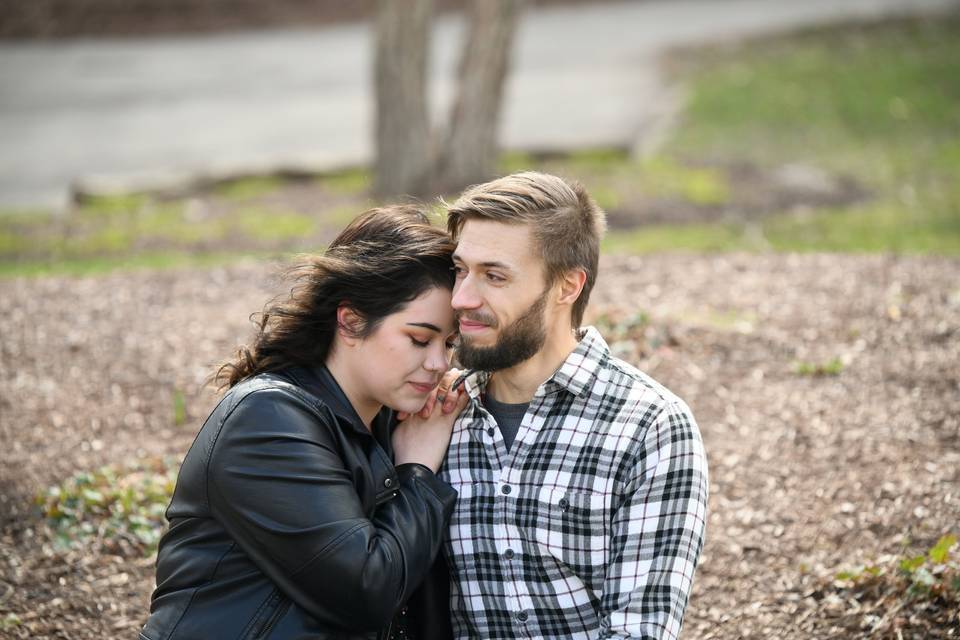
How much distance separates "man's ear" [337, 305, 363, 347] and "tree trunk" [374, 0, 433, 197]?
24.3ft

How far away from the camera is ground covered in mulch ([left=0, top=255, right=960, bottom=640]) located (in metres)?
4.74

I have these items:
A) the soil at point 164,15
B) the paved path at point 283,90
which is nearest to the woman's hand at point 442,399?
the paved path at point 283,90

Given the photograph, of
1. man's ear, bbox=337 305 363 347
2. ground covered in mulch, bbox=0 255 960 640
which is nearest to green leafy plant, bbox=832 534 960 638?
ground covered in mulch, bbox=0 255 960 640

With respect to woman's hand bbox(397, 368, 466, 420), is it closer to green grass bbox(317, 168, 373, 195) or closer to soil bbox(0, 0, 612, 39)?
green grass bbox(317, 168, 373, 195)

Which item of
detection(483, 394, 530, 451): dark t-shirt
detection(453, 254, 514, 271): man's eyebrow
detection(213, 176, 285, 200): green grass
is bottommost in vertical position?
detection(213, 176, 285, 200): green grass

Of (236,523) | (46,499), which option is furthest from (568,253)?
(46,499)

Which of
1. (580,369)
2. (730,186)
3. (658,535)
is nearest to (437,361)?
(580,369)

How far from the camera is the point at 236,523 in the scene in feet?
10.4

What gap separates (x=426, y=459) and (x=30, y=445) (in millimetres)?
3260

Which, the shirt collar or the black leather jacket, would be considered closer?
the black leather jacket

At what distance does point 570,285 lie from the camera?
361 centimetres

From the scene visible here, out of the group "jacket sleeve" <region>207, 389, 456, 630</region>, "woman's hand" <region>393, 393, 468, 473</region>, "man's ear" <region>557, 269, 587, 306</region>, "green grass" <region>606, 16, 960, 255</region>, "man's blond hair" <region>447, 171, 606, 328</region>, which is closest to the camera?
"jacket sleeve" <region>207, 389, 456, 630</region>

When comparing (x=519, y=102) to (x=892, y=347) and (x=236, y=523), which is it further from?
(x=236, y=523)

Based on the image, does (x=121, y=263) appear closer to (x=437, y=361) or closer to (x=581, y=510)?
(x=437, y=361)
